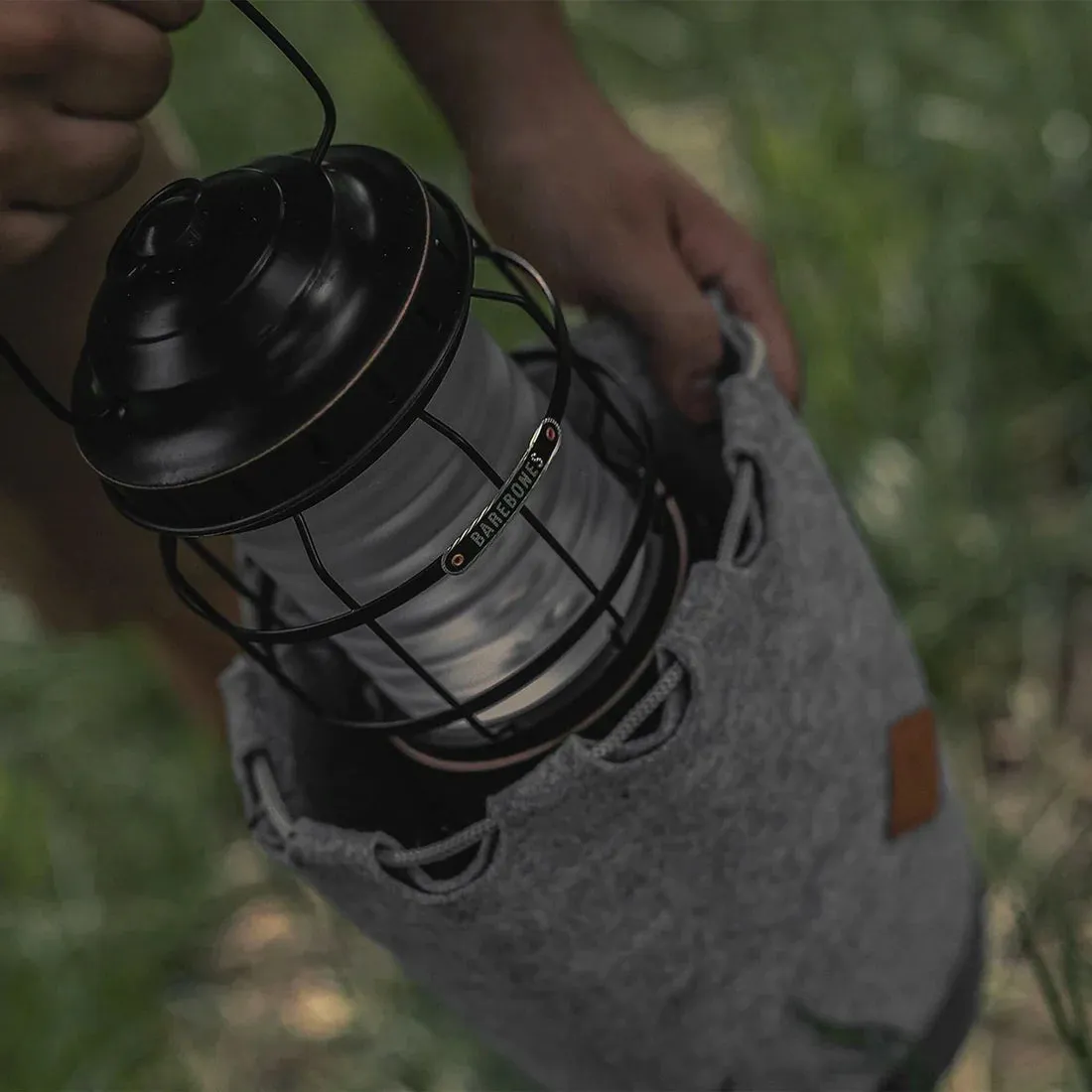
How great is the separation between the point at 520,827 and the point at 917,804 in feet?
0.78

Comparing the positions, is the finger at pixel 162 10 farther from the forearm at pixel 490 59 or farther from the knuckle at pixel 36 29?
the forearm at pixel 490 59

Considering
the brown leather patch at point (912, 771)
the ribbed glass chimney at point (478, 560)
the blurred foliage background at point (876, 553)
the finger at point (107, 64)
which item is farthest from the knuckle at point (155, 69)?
the brown leather patch at point (912, 771)

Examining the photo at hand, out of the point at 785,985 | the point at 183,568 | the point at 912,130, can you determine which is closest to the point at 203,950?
the point at 183,568

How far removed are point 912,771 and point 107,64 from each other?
0.42 meters

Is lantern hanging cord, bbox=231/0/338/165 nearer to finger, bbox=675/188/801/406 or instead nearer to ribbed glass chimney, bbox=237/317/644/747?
ribbed glass chimney, bbox=237/317/644/747

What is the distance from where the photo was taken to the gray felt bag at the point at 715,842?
0.41 meters

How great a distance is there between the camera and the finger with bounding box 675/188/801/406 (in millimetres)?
554

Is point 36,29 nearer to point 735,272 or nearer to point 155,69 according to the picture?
point 155,69

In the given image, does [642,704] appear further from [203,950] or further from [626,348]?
[203,950]

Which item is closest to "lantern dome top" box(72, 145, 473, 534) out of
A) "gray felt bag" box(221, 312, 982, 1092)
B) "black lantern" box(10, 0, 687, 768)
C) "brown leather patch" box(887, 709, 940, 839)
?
"black lantern" box(10, 0, 687, 768)

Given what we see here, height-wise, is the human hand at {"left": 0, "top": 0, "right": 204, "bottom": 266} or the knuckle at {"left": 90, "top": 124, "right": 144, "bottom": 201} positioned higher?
the human hand at {"left": 0, "top": 0, "right": 204, "bottom": 266}

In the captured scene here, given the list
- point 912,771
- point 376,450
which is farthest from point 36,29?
point 912,771

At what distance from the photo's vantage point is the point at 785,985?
523mm

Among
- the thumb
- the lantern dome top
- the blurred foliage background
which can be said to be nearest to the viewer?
the lantern dome top
